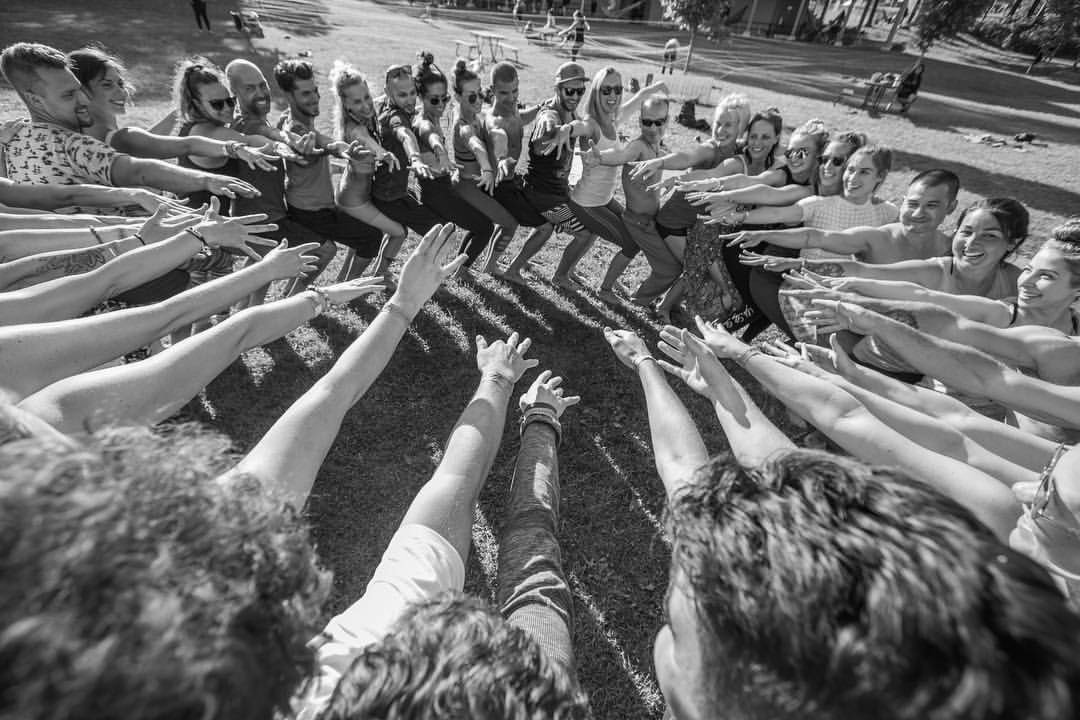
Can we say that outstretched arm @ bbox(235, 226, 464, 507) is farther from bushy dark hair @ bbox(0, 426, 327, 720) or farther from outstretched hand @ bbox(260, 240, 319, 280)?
outstretched hand @ bbox(260, 240, 319, 280)

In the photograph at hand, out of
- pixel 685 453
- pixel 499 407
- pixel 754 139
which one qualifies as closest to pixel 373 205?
pixel 499 407

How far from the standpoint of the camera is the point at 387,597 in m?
1.48

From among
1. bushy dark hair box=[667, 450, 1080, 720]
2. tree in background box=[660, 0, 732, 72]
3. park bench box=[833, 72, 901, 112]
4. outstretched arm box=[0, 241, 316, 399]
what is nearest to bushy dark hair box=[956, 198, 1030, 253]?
bushy dark hair box=[667, 450, 1080, 720]

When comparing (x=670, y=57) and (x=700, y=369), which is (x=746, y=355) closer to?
(x=700, y=369)

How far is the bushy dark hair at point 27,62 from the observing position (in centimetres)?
292

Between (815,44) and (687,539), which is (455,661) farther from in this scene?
(815,44)

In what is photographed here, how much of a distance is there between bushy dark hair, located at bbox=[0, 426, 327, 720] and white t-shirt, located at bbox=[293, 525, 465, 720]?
432 millimetres

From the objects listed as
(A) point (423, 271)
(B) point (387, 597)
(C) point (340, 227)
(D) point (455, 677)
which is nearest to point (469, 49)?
(C) point (340, 227)

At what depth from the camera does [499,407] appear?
2.43m

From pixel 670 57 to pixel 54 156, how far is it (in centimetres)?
2461

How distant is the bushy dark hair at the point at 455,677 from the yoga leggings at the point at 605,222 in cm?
426

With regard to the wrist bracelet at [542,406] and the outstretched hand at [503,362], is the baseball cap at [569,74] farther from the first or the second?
the wrist bracelet at [542,406]

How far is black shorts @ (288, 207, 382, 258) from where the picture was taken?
428 centimetres

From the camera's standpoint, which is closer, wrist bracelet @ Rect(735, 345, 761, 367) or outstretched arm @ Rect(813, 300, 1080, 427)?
outstretched arm @ Rect(813, 300, 1080, 427)
